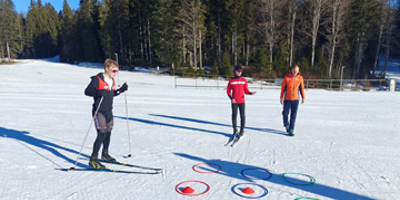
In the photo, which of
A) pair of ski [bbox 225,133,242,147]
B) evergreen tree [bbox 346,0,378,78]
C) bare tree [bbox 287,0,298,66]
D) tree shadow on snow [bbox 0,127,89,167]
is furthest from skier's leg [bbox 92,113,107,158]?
evergreen tree [bbox 346,0,378,78]

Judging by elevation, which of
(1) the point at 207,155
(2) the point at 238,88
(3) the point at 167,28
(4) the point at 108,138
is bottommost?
(1) the point at 207,155

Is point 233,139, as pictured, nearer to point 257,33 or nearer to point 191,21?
point 191,21

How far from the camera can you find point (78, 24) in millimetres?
59250

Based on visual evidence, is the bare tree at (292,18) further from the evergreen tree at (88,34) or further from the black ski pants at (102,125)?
the evergreen tree at (88,34)

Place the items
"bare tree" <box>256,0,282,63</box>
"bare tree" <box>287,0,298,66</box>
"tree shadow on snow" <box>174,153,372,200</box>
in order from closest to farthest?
1. "tree shadow on snow" <box>174,153,372,200</box>
2. "bare tree" <box>256,0,282,63</box>
3. "bare tree" <box>287,0,298,66</box>

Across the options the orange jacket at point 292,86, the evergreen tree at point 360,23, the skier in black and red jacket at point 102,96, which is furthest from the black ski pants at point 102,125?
the evergreen tree at point 360,23

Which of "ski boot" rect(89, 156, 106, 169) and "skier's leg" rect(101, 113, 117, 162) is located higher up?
"skier's leg" rect(101, 113, 117, 162)

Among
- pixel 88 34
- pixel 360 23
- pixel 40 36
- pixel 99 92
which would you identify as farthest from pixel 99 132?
pixel 40 36

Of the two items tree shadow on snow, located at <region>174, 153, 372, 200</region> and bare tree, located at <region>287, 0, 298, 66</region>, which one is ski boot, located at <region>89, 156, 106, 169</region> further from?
bare tree, located at <region>287, 0, 298, 66</region>

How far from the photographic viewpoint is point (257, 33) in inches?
1547

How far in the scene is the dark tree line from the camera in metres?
31.1

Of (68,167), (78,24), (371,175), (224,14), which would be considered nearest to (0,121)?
(68,167)

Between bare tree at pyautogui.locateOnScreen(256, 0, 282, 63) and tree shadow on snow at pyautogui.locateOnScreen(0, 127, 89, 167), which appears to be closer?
tree shadow on snow at pyautogui.locateOnScreen(0, 127, 89, 167)

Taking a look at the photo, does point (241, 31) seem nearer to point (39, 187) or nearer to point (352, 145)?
point (352, 145)
